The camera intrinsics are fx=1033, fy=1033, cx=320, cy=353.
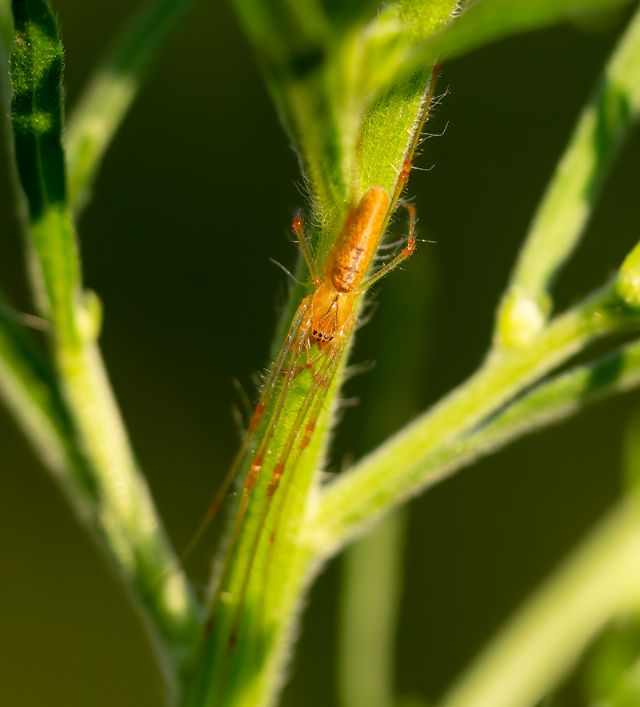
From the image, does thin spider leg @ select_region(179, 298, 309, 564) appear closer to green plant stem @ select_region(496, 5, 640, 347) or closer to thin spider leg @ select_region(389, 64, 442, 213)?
thin spider leg @ select_region(389, 64, 442, 213)

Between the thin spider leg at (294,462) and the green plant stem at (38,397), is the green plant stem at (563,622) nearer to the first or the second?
the thin spider leg at (294,462)

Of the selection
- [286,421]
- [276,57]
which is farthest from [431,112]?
[276,57]

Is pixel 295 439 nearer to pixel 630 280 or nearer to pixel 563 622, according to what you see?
pixel 630 280

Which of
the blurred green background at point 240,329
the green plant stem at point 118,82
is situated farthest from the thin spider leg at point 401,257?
the blurred green background at point 240,329

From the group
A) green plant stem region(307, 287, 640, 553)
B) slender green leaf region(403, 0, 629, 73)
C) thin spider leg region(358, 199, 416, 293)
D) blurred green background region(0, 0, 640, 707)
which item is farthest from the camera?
blurred green background region(0, 0, 640, 707)

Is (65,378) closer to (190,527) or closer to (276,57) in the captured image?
(276,57)

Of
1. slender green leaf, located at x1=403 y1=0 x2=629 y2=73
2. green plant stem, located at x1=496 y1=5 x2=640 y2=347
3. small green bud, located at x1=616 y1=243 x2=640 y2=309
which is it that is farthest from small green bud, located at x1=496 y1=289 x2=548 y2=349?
slender green leaf, located at x1=403 y1=0 x2=629 y2=73

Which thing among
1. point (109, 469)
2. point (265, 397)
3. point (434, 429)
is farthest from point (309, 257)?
point (109, 469)
